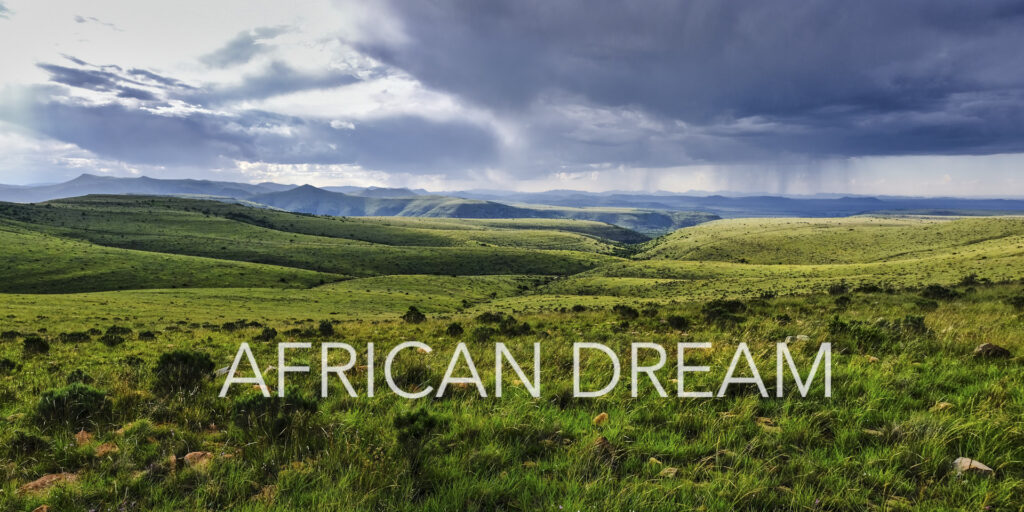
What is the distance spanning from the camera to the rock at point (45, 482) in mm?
4113

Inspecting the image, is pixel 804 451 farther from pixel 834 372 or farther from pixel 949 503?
pixel 834 372

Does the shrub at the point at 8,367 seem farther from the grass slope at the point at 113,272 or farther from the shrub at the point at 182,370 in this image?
the grass slope at the point at 113,272

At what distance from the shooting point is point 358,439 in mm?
4945

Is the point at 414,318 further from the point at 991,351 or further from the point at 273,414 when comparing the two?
the point at 991,351

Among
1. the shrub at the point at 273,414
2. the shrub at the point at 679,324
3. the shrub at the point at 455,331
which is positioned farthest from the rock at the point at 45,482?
the shrub at the point at 679,324

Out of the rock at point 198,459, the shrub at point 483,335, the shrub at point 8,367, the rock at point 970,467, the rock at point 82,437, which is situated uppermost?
the rock at point 970,467

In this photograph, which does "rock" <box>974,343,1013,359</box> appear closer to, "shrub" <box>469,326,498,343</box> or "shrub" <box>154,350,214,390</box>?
"shrub" <box>469,326,498,343</box>

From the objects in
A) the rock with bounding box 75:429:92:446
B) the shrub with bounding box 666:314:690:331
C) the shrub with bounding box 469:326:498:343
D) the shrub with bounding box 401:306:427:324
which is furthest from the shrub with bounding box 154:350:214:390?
the shrub with bounding box 401:306:427:324

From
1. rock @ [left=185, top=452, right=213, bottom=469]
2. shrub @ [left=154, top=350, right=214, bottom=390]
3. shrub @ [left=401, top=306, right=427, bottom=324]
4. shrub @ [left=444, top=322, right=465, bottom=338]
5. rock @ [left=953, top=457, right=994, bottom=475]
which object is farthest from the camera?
shrub @ [left=401, top=306, right=427, bottom=324]

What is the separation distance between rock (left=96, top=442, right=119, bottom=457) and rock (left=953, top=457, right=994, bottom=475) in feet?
28.3

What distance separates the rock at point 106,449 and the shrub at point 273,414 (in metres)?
1.15

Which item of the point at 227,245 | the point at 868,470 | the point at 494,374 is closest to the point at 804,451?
the point at 868,470

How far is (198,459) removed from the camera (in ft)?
15.2

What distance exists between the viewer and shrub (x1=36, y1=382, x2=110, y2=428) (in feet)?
19.0
